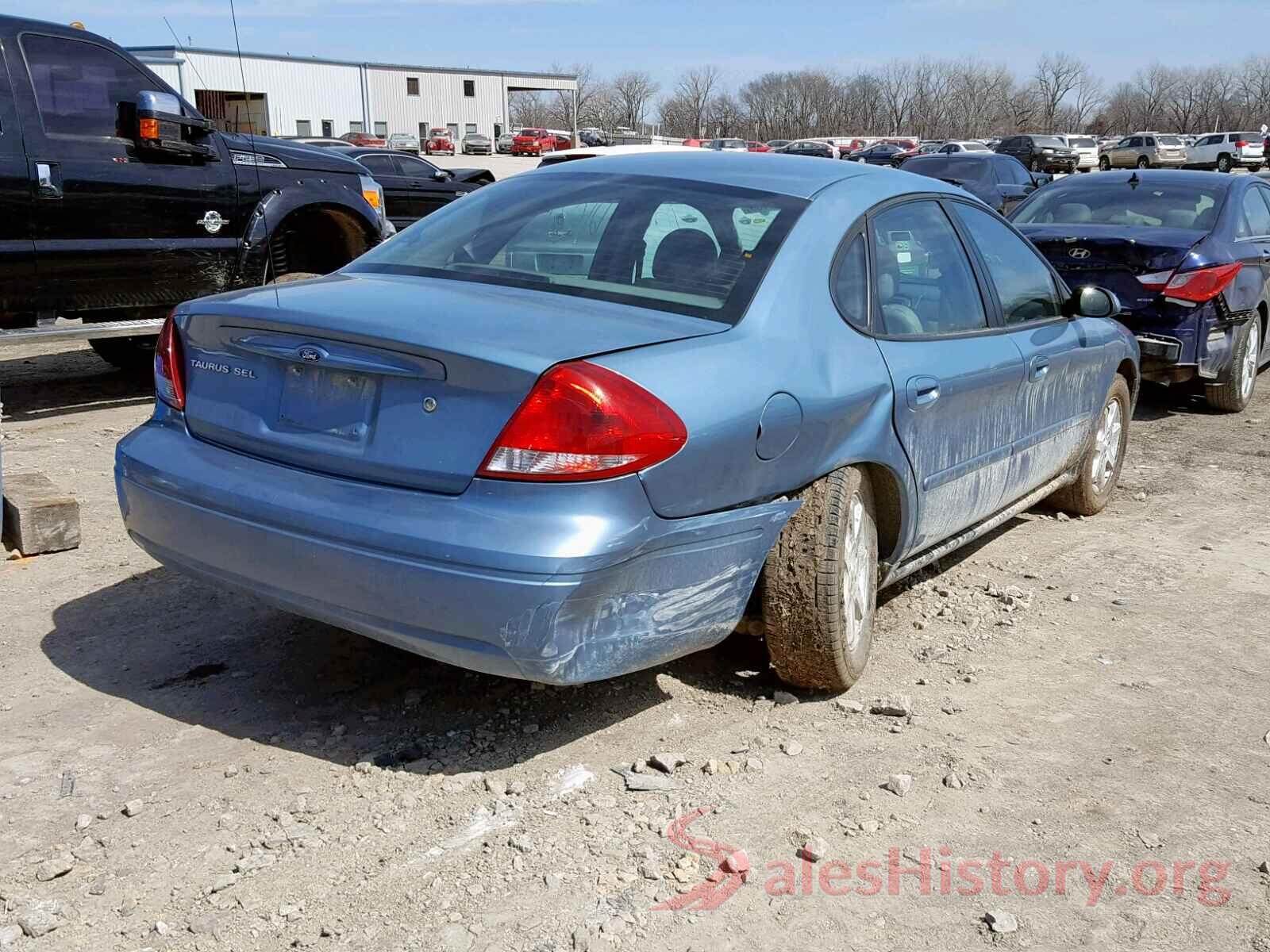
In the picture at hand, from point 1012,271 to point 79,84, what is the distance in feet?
18.2

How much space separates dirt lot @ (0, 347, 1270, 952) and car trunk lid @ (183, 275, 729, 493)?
819 mm

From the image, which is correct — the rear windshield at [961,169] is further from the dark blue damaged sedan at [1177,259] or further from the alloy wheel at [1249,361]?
the alloy wheel at [1249,361]

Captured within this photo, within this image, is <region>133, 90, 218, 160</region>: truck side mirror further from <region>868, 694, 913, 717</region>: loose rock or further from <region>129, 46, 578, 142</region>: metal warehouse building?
<region>129, 46, 578, 142</region>: metal warehouse building

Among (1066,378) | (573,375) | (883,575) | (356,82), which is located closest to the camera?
(573,375)

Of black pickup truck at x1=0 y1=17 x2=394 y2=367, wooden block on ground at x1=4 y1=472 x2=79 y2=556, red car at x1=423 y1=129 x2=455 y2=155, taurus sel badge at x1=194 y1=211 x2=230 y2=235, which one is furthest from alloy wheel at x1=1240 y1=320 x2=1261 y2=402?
red car at x1=423 y1=129 x2=455 y2=155

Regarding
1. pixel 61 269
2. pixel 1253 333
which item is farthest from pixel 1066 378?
pixel 61 269

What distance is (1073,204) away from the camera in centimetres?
913

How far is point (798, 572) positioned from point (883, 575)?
64 cm

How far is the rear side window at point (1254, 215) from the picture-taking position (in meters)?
8.86

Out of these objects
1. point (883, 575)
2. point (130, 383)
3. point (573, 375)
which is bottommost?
point (130, 383)

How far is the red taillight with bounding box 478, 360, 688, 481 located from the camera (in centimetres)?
297

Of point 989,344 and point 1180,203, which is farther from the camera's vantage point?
point 1180,203

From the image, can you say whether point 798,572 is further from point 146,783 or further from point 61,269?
point 61,269

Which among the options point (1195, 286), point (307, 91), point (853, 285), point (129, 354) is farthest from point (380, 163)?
point (307, 91)
